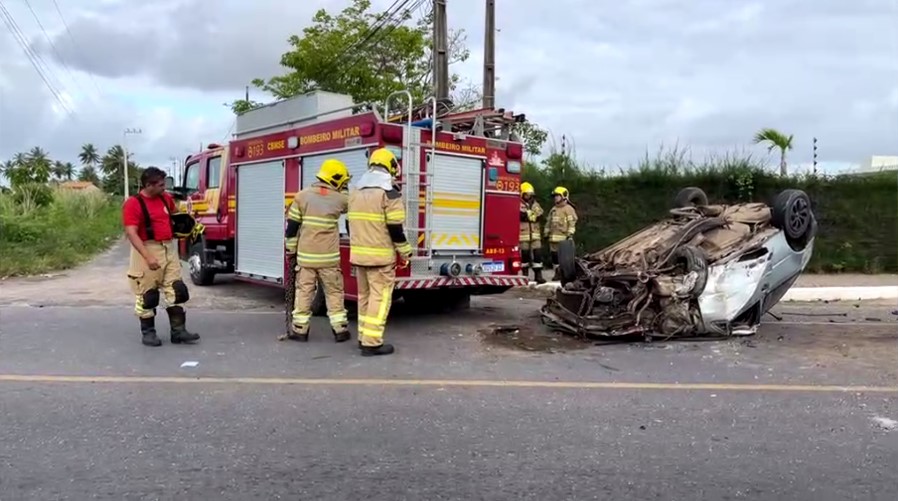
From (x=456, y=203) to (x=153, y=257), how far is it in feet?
10.9

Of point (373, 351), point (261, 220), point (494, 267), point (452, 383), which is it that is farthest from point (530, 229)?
point (452, 383)

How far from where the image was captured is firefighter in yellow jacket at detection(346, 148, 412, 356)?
6.82m

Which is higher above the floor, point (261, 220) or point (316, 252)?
point (261, 220)

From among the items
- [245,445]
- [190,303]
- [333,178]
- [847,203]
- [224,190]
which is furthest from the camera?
[847,203]

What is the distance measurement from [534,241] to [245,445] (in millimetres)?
8923

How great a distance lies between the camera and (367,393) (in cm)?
546

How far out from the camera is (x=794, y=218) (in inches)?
311

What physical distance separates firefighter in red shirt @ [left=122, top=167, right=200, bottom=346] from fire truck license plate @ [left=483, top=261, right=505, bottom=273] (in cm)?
342

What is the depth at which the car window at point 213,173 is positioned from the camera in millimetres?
11438

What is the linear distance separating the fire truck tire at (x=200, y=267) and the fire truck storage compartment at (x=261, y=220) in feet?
4.99

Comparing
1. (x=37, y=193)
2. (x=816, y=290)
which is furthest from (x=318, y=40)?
(x=816, y=290)

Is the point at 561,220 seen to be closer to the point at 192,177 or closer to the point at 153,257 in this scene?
the point at 192,177

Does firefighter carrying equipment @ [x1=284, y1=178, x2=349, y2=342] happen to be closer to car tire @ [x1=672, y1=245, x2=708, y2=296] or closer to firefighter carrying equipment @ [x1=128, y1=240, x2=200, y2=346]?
firefighter carrying equipment @ [x1=128, y1=240, x2=200, y2=346]

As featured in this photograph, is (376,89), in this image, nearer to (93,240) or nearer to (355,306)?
(93,240)
